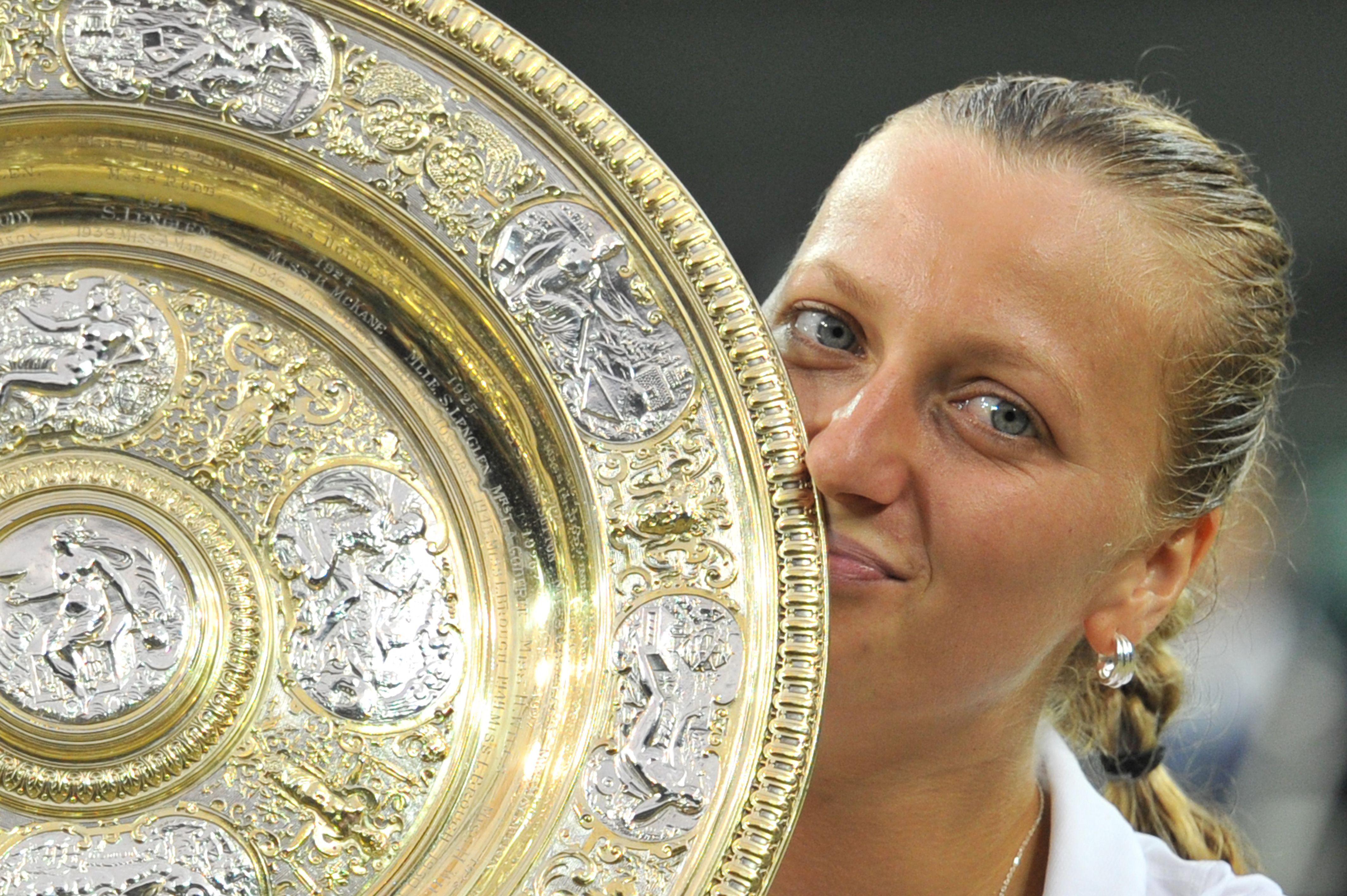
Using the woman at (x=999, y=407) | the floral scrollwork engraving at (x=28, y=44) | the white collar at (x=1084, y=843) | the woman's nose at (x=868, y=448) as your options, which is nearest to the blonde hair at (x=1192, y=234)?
the woman at (x=999, y=407)

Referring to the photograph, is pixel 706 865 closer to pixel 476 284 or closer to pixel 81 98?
pixel 476 284

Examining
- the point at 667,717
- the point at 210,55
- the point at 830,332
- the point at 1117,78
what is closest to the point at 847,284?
the point at 830,332

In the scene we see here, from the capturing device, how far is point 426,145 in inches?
39.2

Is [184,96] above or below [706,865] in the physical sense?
above

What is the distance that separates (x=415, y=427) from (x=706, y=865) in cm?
40

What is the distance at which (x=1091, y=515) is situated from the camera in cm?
115

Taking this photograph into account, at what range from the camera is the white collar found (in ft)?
4.49

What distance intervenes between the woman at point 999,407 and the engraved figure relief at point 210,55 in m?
0.44

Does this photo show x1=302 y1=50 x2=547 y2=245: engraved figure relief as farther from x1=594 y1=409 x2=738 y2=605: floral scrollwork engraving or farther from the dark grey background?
the dark grey background

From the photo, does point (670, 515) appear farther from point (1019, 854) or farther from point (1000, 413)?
point (1019, 854)

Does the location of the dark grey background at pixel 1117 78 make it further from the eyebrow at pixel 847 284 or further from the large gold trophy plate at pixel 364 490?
the large gold trophy plate at pixel 364 490

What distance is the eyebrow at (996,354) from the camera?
1.08 metres

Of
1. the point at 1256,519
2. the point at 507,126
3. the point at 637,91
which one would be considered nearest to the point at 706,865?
the point at 507,126

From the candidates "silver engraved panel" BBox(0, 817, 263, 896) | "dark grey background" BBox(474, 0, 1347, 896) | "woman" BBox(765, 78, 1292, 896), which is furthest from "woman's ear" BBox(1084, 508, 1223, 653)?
"dark grey background" BBox(474, 0, 1347, 896)
